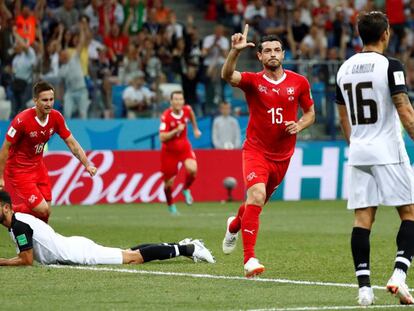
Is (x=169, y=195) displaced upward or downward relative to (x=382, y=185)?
downward

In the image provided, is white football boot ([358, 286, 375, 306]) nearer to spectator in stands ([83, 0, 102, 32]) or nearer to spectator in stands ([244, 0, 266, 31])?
spectator in stands ([83, 0, 102, 32])

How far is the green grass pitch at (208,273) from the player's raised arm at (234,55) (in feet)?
6.73

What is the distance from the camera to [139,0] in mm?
30312

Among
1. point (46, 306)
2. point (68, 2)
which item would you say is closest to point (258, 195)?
point (46, 306)

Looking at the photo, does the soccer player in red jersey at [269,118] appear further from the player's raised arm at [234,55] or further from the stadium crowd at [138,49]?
the stadium crowd at [138,49]

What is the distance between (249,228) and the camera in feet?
39.0

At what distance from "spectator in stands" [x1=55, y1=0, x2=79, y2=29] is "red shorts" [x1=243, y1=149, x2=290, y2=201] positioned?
656 inches

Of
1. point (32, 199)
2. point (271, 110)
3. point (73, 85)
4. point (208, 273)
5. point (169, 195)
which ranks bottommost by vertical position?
point (169, 195)

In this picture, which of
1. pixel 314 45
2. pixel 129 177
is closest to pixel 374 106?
pixel 129 177

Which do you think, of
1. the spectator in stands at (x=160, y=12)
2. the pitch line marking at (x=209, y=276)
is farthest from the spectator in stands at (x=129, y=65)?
the pitch line marking at (x=209, y=276)

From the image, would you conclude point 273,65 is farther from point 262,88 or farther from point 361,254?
point 361,254

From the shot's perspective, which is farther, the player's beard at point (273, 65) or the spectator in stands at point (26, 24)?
the spectator in stands at point (26, 24)

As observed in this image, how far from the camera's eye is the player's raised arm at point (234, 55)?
1138 centimetres

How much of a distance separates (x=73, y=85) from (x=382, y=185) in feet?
58.6
